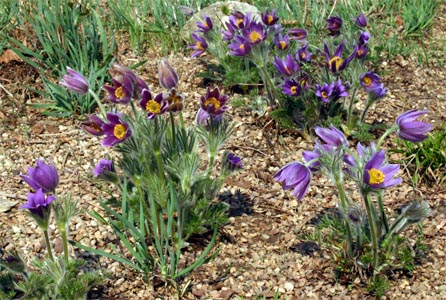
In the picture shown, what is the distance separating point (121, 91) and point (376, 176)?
0.94m

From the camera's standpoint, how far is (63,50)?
152 inches

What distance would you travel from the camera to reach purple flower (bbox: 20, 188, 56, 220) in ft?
7.74

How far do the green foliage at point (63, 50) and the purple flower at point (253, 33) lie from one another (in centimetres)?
80

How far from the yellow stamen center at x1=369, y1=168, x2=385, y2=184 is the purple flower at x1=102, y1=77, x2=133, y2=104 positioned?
0.89 meters

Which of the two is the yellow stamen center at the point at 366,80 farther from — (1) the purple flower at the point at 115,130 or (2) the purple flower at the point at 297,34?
(1) the purple flower at the point at 115,130

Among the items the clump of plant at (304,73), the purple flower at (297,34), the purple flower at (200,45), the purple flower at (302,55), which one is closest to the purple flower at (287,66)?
the clump of plant at (304,73)

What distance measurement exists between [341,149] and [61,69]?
203cm

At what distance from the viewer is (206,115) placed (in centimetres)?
281

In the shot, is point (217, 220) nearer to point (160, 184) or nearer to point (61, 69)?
point (160, 184)

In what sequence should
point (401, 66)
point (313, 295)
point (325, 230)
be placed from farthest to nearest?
point (401, 66)
point (325, 230)
point (313, 295)

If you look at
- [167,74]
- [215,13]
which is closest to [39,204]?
[167,74]

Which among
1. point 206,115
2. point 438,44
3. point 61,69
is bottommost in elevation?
point 438,44

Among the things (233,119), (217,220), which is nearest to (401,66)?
(233,119)

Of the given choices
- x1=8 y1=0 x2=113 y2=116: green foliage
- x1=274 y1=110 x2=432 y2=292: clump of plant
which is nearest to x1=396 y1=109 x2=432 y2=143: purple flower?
x1=274 y1=110 x2=432 y2=292: clump of plant
